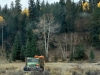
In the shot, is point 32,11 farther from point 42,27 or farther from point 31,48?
point 31,48

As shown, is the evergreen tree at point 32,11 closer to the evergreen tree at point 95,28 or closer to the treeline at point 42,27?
the treeline at point 42,27

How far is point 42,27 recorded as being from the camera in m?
67.3

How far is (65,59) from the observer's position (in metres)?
63.4

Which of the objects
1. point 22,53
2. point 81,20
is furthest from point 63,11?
point 22,53

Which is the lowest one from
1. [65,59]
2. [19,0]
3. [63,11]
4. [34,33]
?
[65,59]

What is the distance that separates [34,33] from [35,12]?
1473 cm

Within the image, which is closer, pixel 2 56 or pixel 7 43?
pixel 2 56

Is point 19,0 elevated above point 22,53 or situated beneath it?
elevated above

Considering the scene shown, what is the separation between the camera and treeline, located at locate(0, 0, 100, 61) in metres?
64.1

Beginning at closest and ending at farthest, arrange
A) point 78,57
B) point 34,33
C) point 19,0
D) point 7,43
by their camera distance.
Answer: point 78,57 → point 34,33 → point 7,43 → point 19,0

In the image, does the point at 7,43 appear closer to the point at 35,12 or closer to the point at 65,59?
the point at 35,12

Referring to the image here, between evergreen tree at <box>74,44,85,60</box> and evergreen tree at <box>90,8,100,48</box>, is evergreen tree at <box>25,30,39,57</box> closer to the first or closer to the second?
evergreen tree at <box>74,44,85,60</box>

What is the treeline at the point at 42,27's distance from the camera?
64062mm

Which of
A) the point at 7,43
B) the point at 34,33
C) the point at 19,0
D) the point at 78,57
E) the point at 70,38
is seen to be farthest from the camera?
the point at 19,0
